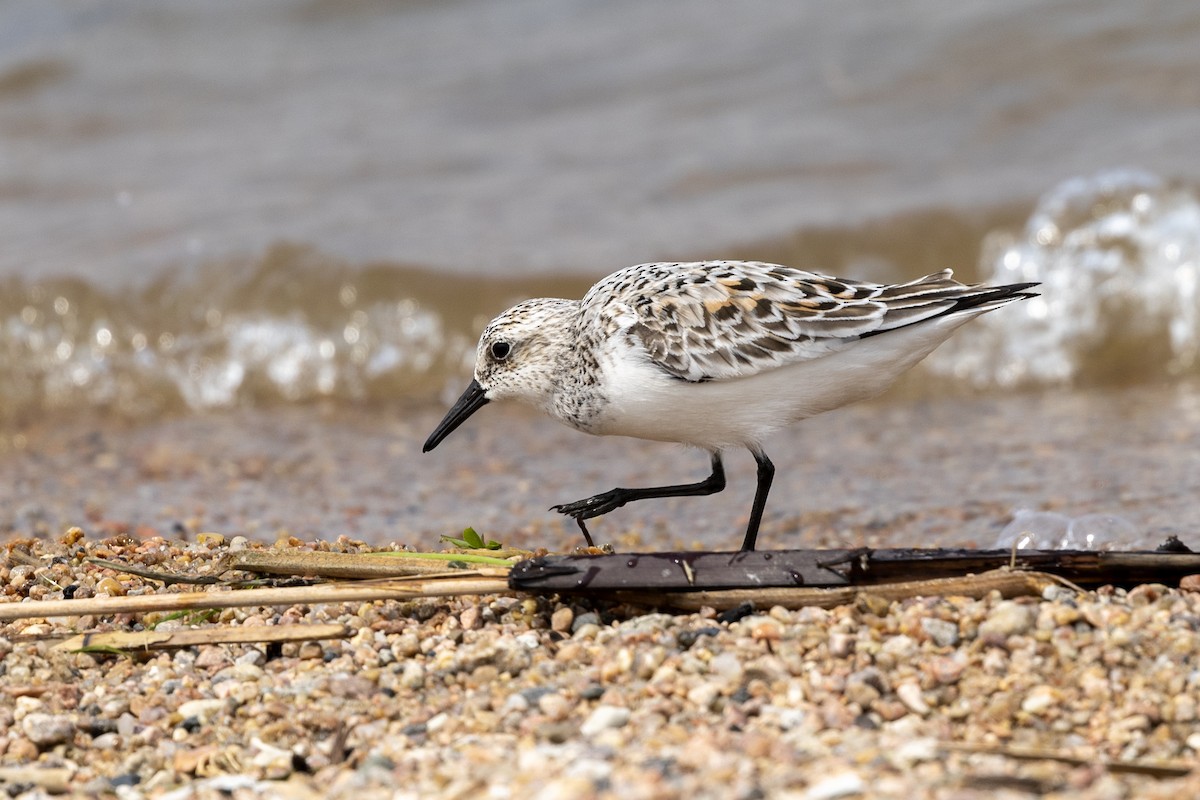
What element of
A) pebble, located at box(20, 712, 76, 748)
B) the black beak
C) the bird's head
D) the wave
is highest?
the wave

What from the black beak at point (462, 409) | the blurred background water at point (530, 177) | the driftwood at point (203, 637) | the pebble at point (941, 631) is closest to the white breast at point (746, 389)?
the black beak at point (462, 409)

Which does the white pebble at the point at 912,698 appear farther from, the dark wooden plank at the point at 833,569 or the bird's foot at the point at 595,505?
the bird's foot at the point at 595,505

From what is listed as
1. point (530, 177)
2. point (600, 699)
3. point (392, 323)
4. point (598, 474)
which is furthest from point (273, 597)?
point (530, 177)

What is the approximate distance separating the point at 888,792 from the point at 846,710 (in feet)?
1.80

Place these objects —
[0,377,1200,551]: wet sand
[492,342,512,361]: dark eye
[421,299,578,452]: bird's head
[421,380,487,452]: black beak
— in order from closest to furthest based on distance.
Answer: [421,299,578,452]: bird's head < [492,342,512,361]: dark eye < [421,380,487,452]: black beak < [0,377,1200,551]: wet sand

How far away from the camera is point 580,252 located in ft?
35.4

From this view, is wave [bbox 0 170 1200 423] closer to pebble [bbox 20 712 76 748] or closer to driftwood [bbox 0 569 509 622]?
driftwood [bbox 0 569 509 622]

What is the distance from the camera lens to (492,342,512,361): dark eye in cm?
553

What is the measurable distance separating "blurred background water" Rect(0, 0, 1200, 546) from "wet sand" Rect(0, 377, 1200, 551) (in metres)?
0.60

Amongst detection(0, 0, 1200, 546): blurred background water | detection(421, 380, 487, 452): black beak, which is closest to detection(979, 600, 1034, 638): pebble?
detection(421, 380, 487, 452): black beak

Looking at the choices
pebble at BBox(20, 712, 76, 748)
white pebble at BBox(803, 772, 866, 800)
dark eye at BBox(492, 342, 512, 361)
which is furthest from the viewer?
dark eye at BBox(492, 342, 512, 361)

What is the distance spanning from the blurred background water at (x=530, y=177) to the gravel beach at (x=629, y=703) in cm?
563

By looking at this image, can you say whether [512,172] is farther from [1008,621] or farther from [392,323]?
[1008,621]

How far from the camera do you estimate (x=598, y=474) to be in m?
8.06
